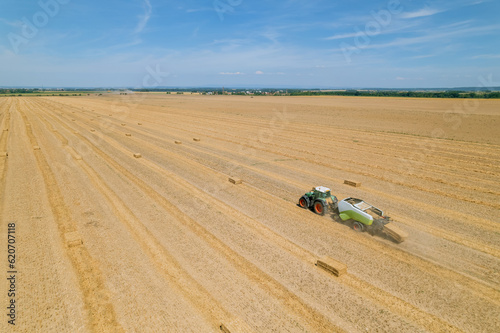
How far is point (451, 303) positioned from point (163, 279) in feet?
26.8

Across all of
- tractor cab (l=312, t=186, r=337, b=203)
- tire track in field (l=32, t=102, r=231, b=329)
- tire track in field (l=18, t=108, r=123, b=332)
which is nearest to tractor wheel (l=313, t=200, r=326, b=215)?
tractor cab (l=312, t=186, r=337, b=203)

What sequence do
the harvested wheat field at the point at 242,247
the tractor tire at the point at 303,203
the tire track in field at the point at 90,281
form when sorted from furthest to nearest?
the tractor tire at the point at 303,203 < the harvested wheat field at the point at 242,247 < the tire track in field at the point at 90,281

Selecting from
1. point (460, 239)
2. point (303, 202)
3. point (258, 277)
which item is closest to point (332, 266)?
point (258, 277)

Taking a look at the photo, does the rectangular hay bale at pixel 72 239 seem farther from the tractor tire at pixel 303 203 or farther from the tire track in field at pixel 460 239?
the tire track in field at pixel 460 239

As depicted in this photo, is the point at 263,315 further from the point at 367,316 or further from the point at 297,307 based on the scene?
the point at 367,316

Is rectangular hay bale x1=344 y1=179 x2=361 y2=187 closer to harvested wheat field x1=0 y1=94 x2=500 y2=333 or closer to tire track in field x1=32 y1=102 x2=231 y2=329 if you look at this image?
harvested wheat field x1=0 y1=94 x2=500 y2=333

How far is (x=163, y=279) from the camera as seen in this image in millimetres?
8281

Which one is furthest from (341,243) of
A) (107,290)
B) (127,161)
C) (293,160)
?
(127,161)

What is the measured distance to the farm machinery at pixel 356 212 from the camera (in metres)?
10.2

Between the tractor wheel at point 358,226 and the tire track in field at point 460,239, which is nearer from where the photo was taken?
the tire track in field at point 460,239

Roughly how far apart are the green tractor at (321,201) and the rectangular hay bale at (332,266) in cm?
359

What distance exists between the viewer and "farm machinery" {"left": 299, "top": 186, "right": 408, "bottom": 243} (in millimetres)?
10180

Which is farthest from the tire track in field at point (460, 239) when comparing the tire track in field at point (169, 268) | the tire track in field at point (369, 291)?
the tire track in field at point (169, 268)

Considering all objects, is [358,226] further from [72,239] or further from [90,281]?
[72,239]
